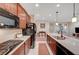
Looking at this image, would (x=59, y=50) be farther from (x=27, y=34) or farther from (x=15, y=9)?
(x=27, y=34)

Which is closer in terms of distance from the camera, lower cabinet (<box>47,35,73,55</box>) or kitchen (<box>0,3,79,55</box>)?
lower cabinet (<box>47,35,73,55</box>)

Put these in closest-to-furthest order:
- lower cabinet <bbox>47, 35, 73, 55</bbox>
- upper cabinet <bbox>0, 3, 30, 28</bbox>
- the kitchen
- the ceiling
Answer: lower cabinet <bbox>47, 35, 73, 55</bbox> < the kitchen < upper cabinet <bbox>0, 3, 30, 28</bbox> < the ceiling

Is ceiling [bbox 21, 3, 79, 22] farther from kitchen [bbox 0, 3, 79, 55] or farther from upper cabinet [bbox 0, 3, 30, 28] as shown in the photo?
upper cabinet [bbox 0, 3, 30, 28]

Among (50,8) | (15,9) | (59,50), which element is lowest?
(59,50)

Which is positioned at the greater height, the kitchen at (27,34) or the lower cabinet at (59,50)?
the kitchen at (27,34)

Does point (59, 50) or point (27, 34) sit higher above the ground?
point (27, 34)

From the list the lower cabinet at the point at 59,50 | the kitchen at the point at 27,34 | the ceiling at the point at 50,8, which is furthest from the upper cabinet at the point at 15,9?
the lower cabinet at the point at 59,50

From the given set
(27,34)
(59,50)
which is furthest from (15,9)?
(27,34)

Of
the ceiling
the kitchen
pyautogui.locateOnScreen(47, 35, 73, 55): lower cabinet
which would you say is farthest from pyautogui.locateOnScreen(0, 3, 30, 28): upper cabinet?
pyautogui.locateOnScreen(47, 35, 73, 55): lower cabinet

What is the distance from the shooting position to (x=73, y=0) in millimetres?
1541

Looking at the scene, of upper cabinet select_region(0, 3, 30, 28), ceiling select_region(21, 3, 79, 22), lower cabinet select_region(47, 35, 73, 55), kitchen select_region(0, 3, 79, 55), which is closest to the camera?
lower cabinet select_region(47, 35, 73, 55)

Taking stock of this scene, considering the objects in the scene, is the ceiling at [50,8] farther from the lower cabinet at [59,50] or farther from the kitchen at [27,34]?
the lower cabinet at [59,50]

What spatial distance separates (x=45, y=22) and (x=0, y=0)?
15303 millimetres
